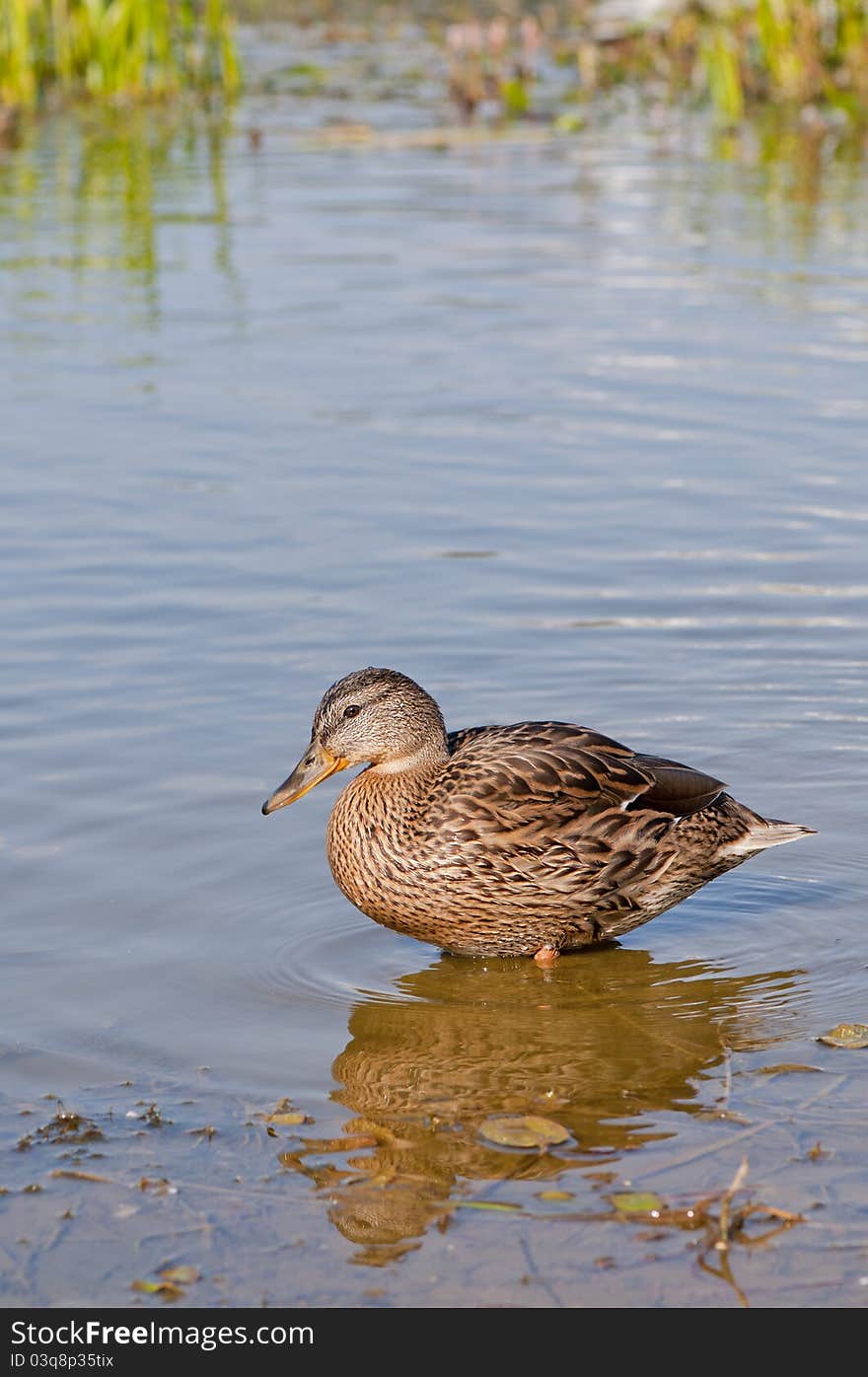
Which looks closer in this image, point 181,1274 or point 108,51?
point 181,1274

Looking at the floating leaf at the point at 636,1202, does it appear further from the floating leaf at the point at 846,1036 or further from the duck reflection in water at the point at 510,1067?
the floating leaf at the point at 846,1036

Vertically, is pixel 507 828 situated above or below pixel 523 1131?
above

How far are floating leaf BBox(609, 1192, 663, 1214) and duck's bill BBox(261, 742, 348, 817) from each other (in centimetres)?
195

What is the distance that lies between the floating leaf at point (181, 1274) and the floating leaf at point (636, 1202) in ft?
2.95

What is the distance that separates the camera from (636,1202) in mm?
4324

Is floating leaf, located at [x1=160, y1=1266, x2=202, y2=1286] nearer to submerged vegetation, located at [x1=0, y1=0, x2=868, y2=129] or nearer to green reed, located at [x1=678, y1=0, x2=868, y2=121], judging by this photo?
submerged vegetation, located at [x1=0, y1=0, x2=868, y2=129]

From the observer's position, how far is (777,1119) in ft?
15.5

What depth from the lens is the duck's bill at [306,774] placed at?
19.6 ft

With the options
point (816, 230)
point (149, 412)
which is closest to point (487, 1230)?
point (149, 412)

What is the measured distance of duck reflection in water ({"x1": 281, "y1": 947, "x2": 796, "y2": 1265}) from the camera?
4500mm

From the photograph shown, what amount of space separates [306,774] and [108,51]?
15784 mm

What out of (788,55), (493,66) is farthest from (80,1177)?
(493,66)

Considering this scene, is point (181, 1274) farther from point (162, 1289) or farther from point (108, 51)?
point (108, 51)

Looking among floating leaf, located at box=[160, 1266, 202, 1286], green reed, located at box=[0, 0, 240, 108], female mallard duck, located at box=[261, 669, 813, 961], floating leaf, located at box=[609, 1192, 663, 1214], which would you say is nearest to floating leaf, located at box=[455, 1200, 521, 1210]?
floating leaf, located at box=[609, 1192, 663, 1214]
